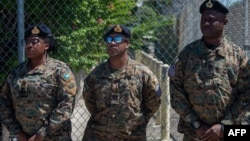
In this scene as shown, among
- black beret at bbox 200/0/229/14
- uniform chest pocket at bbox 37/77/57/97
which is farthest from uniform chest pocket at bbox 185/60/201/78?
uniform chest pocket at bbox 37/77/57/97

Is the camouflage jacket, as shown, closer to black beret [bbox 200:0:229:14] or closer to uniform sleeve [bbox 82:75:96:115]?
black beret [bbox 200:0:229:14]

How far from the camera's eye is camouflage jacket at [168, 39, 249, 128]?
3428mm

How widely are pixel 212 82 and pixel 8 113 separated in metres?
1.83

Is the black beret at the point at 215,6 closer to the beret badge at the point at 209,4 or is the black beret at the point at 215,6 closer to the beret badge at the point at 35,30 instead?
the beret badge at the point at 209,4

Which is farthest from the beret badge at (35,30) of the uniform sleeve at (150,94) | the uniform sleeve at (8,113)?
the uniform sleeve at (150,94)

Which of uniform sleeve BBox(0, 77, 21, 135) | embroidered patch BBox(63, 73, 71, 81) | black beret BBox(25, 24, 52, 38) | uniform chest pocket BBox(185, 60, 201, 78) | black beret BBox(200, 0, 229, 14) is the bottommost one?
uniform sleeve BBox(0, 77, 21, 135)

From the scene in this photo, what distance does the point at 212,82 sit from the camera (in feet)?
11.3

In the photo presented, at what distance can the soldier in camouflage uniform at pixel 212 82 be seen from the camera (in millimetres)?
3428

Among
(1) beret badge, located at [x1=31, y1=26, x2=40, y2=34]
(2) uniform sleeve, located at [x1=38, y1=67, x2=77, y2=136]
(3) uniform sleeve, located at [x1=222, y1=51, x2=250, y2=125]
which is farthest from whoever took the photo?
(1) beret badge, located at [x1=31, y1=26, x2=40, y2=34]

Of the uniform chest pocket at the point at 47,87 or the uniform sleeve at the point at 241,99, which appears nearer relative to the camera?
the uniform sleeve at the point at 241,99

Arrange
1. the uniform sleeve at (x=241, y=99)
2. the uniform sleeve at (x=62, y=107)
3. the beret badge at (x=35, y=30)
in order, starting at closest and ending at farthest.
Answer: the uniform sleeve at (x=241, y=99)
the uniform sleeve at (x=62, y=107)
the beret badge at (x=35, y=30)

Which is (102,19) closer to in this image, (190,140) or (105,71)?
(105,71)

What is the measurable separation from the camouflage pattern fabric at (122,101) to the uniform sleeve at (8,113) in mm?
647

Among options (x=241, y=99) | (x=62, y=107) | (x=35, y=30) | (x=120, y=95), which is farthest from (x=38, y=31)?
A: (x=241, y=99)
